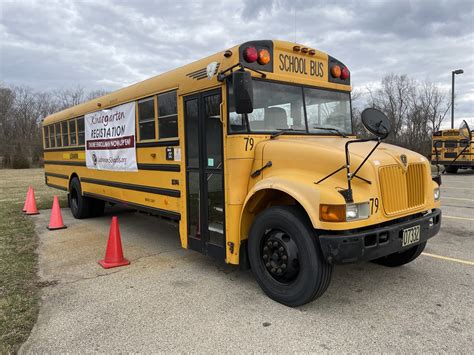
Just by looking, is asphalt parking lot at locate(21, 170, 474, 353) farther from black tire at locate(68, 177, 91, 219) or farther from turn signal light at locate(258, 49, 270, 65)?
black tire at locate(68, 177, 91, 219)

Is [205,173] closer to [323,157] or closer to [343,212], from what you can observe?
[323,157]

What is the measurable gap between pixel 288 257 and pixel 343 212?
0.68 meters

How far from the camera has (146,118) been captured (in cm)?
513

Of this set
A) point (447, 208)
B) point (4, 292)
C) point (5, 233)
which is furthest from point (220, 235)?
point (447, 208)

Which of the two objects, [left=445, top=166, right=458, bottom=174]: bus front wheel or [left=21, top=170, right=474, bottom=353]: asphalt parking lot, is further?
[left=445, top=166, right=458, bottom=174]: bus front wheel

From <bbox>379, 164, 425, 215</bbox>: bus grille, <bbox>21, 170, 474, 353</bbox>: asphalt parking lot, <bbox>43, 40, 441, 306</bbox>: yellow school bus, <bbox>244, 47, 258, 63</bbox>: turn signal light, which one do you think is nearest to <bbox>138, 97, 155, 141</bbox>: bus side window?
<bbox>43, 40, 441, 306</bbox>: yellow school bus

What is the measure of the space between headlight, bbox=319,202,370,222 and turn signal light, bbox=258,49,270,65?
1.64m

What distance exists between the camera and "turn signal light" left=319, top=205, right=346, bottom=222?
9.19 ft

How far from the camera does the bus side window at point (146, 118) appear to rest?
16.4 ft

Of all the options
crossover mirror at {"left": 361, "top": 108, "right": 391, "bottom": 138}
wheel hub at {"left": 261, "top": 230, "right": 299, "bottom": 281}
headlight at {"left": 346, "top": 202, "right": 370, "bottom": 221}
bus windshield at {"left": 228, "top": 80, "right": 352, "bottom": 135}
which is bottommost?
wheel hub at {"left": 261, "top": 230, "right": 299, "bottom": 281}

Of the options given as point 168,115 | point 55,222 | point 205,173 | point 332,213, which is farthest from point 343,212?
point 55,222

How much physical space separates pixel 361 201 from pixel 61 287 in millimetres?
3213

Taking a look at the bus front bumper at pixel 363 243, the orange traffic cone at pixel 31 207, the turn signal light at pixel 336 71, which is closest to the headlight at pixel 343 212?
the bus front bumper at pixel 363 243

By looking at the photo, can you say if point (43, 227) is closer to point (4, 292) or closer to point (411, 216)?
point (4, 292)
